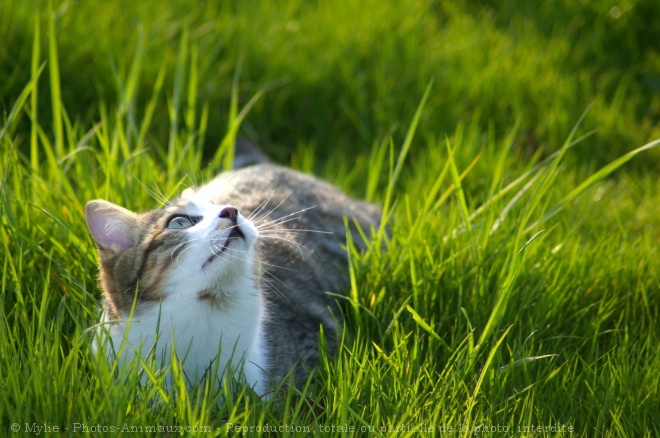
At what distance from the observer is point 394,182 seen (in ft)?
10.6

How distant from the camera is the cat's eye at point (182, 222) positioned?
2576 mm

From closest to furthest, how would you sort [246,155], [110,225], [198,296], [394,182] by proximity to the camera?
1. [198,296]
2. [110,225]
3. [394,182]
4. [246,155]

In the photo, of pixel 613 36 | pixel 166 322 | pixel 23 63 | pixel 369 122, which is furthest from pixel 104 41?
pixel 613 36

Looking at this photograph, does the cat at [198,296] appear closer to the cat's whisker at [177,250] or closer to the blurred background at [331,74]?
the cat's whisker at [177,250]

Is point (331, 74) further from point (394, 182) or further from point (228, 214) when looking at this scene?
point (228, 214)

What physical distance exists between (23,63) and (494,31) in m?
3.35

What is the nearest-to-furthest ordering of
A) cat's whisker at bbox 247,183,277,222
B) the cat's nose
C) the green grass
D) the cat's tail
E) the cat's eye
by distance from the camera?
the green grass → the cat's nose → the cat's eye → cat's whisker at bbox 247,183,277,222 → the cat's tail

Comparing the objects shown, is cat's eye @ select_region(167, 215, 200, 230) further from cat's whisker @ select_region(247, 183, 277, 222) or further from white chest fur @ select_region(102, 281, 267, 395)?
cat's whisker @ select_region(247, 183, 277, 222)

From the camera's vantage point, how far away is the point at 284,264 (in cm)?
316

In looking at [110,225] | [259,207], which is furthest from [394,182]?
[110,225]

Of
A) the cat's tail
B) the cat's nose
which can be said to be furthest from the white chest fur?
the cat's tail

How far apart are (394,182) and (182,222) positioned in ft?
3.34

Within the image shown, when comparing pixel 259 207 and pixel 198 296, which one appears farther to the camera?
pixel 259 207

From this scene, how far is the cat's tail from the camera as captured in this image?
427 cm
